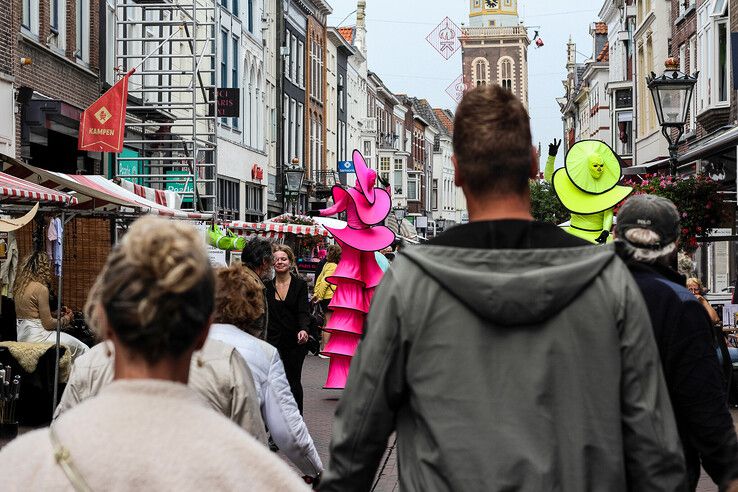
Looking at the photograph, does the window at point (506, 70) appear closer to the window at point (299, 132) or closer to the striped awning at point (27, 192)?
the window at point (299, 132)

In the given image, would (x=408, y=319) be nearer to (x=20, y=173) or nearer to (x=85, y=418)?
(x=85, y=418)

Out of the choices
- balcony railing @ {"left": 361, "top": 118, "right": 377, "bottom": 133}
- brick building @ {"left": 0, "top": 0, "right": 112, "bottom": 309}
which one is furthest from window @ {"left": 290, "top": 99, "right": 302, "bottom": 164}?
brick building @ {"left": 0, "top": 0, "right": 112, "bottom": 309}

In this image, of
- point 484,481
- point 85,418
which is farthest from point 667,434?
point 85,418

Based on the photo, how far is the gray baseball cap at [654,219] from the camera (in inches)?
177

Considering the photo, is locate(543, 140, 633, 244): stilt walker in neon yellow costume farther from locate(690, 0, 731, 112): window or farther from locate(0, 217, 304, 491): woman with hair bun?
locate(690, 0, 731, 112): window

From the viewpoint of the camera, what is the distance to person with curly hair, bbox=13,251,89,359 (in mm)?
11812

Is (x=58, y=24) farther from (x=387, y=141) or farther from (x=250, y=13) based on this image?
(x=387, y=141)

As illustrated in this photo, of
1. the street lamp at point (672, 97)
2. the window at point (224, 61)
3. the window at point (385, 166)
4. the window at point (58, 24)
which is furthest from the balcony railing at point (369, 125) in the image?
the street lamp at point (672, 97)

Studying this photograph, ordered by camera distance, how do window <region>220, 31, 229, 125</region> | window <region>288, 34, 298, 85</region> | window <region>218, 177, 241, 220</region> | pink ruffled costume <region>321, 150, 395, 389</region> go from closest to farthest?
pink ruffled costume <region>321, 150, 395, 389</region> < window <region>220, 31, 229, 125</region> < window <region>218, 177, 241, 220</region> < window <region>288, 34, 298, 85</region>

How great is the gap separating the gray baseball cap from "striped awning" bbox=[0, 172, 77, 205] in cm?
652

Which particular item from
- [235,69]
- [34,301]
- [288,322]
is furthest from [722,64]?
[235,69]

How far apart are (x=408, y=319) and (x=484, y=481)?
43cm

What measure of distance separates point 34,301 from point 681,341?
8853 millimetres

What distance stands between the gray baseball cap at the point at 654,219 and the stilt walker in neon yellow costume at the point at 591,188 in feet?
16.1
